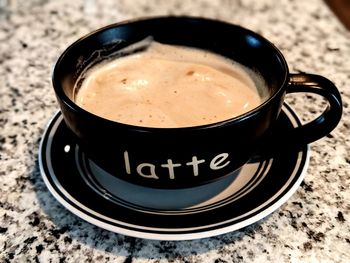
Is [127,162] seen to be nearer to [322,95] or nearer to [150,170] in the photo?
[150,170]

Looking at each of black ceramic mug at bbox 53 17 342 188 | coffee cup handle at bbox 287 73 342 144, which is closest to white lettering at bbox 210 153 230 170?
black ceramic mug at bbox 53 17 342 188

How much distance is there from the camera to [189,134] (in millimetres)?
474

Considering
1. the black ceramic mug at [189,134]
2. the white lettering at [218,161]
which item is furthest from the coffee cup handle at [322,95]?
the white lettering at [218,161]

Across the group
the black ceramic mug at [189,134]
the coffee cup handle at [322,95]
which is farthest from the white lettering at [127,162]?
the coffee cup handle at [322,95]

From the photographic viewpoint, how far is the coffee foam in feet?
1.90

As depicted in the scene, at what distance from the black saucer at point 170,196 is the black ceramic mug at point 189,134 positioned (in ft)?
0.09

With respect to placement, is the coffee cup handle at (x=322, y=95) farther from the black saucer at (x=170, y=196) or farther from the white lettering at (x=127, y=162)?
the white lettering at (x=127, y=162)

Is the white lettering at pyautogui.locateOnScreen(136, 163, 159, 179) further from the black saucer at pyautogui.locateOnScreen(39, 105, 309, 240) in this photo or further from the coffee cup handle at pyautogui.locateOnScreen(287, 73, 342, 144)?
the coffee cup handle at pyautogui.locateOnScreen(287, 73, 342, 144)

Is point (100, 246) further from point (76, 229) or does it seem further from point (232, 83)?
point (232, 83)

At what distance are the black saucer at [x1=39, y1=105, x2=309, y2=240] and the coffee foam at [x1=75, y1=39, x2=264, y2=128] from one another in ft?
0.25

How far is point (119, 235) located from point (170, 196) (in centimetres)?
7

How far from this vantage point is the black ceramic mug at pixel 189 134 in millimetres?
483

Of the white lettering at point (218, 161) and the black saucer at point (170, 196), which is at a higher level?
the white lettering at point (218, 161)

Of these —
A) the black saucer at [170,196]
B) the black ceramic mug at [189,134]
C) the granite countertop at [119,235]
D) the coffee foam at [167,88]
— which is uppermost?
the black ceramic mug at [189,134]
